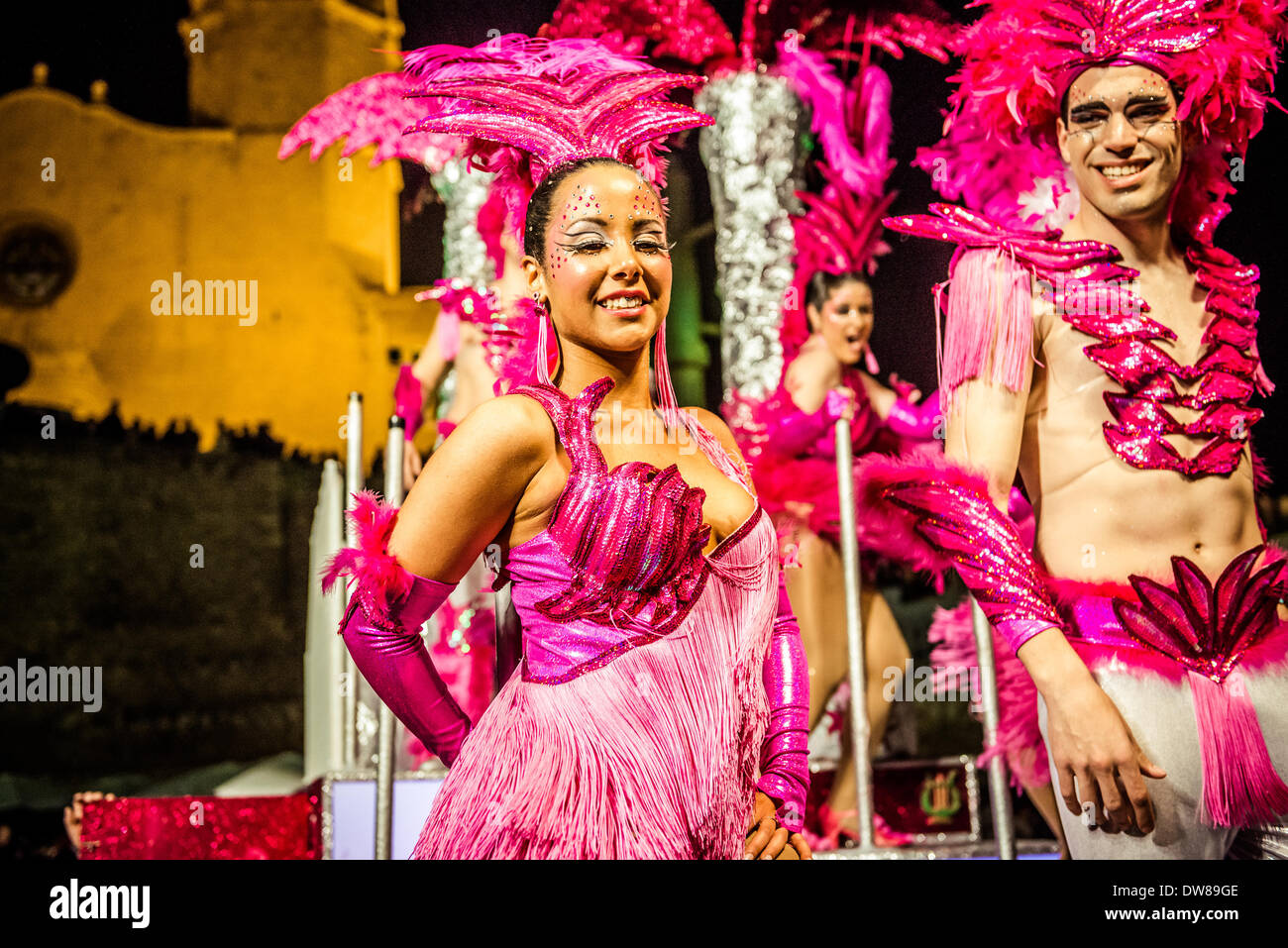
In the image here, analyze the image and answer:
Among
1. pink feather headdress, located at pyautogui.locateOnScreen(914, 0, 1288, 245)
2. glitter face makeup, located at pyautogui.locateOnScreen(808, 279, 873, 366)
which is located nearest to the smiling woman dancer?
pink feather headdress, located at pyautogui.locateOnScreen(914, 0, 1288, 245)

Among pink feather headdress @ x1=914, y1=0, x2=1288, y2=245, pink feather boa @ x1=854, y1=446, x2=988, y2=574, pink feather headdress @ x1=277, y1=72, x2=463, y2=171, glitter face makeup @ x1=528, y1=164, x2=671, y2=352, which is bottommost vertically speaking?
pink feather boa @ x1=854, y1=446, x2=988, y2=574

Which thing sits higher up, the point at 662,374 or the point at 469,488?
the point at 662,374

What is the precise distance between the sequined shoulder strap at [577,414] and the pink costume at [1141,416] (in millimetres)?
605

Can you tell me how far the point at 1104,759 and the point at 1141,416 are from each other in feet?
1.84

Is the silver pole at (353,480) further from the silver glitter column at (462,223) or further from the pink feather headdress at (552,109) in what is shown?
the pink feather headdress at (552,109)

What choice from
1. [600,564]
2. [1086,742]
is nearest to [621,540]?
[600,564]

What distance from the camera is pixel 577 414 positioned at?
1609 mm

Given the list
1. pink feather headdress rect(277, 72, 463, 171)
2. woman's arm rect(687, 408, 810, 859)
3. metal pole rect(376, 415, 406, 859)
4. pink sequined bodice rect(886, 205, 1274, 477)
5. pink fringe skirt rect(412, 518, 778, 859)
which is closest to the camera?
pink fringe skirt rect(412, 518, 778, 859)

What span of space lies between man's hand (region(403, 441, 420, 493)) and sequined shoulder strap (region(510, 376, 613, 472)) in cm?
126

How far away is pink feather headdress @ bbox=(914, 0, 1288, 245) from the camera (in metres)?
1.98

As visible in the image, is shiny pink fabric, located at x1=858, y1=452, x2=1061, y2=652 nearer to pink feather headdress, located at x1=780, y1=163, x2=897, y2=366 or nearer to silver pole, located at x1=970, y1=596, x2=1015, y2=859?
silver pole, located at x1=970, y1=596, x2=1015, y2=859

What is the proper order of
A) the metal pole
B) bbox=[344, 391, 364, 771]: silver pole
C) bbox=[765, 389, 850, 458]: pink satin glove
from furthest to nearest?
bbox=[765, 389, 850, 458]: pink satin glove < bbox=[344, 391, 364, 771]: silver pole < the metal pole

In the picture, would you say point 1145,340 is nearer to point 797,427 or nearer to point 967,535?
point 967,535
